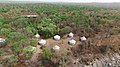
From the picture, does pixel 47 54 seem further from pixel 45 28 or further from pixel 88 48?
pixel 45 28

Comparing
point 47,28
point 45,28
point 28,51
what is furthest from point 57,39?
point 28,51

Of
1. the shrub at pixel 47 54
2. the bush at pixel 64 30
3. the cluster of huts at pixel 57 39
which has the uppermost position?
the bush at pixel 64 30

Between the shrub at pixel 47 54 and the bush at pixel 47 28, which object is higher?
the bush at pixel 47 28

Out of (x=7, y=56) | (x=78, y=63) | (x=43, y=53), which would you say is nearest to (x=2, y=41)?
(x=7, y=56)

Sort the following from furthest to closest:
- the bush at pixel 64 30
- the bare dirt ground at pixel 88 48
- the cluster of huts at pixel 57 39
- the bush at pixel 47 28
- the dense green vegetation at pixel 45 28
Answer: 1. the bush at pixel 64 30
2. the bush at pixel 47 28
3. the cluster of huts at pixel 57 39
4. the dense green vegetation at pixel 45 28
5. the bare dirt ground at pixel 88 48

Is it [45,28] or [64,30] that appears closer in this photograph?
[45,28]

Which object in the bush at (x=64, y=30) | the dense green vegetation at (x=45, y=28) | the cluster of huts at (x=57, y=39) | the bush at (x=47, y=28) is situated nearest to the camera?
the dense green vegetation at (x=45, y=28)

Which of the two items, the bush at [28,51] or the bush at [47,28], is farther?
the bush at [47,28]

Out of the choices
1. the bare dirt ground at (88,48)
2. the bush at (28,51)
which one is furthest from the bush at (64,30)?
the bush at (28,51)

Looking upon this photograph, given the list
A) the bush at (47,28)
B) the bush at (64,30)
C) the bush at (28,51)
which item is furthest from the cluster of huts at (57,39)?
the bush at (28,51)

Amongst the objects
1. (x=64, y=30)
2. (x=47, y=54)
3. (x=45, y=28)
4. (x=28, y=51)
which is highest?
(x=45, y=28)

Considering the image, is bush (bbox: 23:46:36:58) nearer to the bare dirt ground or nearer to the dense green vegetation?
the dense green vegetation

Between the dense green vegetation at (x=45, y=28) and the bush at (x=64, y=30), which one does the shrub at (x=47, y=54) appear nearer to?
the dense green vegetation at (x=45, y=28)
